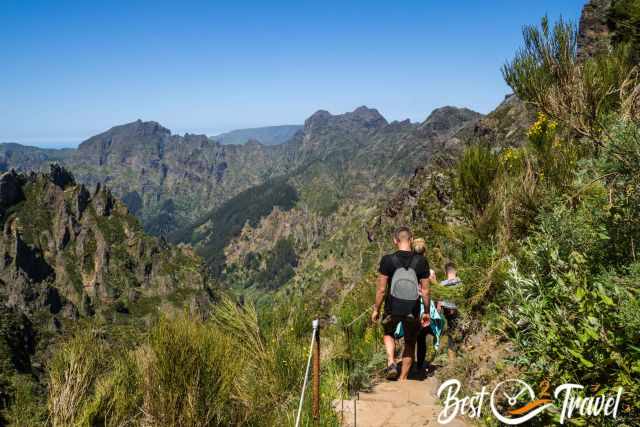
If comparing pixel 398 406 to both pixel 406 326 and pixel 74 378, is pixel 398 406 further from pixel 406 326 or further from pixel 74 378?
pixel 74 378

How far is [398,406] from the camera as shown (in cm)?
540

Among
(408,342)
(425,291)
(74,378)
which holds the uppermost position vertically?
(425,291)

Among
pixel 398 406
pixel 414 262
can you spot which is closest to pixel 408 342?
pixel 398 406

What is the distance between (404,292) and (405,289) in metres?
0.05

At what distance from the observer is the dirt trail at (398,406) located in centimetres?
477

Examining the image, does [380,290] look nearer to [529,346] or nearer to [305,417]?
[305,417]

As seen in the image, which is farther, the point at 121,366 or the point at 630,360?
the point at 121,366

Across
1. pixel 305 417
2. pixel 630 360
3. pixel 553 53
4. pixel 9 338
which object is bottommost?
pixel 9 338

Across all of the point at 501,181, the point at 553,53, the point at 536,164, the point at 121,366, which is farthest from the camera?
the point at 501,181

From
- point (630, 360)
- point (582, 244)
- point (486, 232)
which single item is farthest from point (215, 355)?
point (486, 232)

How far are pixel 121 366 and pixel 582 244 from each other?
4.99m

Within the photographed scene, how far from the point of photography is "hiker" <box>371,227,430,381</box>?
6.08 meters

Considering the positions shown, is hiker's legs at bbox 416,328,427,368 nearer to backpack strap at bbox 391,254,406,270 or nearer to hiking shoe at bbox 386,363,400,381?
hiking shoe at bbox 386,363,400,381

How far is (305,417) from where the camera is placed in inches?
164
